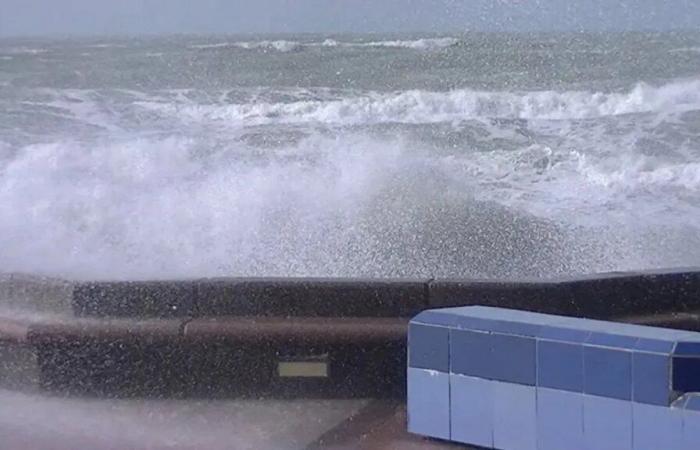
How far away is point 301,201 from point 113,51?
1413 cm

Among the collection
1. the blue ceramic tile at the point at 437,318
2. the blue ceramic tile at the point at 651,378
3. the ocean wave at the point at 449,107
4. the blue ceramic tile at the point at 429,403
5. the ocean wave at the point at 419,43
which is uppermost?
the ocean wave at the point at 419,43

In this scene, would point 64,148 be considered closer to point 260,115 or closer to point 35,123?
point 35,123

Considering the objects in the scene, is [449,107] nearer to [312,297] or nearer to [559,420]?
[312,297]

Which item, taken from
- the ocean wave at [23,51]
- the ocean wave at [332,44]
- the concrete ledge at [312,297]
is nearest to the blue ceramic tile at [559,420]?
the concrete ledge at [312,297]

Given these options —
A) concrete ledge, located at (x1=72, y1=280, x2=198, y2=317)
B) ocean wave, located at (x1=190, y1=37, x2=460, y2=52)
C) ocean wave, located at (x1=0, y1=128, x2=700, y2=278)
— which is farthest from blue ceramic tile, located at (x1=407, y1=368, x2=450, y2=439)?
ocean wave, located at (x1=190, y1=37, x2=460, y2=52)

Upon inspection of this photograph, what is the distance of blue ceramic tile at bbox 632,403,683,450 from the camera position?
349cm

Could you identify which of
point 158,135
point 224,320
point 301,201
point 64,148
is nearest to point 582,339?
point 224,320

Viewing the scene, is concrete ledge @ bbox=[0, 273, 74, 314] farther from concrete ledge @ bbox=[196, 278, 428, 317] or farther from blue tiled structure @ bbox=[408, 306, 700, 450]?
blue tiled structure @ bbox=[408, 306, 700, 450]

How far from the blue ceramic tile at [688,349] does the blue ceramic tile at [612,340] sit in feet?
0.43

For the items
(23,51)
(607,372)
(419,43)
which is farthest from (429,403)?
(23,51)

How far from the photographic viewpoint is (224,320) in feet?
15.3

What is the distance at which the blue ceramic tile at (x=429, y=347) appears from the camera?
401cm

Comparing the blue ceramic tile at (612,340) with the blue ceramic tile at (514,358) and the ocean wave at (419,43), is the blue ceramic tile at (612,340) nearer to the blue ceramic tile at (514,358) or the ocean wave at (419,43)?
the blue ceramic tile at (514,358)

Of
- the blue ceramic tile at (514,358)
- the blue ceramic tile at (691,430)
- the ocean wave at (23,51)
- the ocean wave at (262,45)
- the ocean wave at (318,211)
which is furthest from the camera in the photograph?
the ocean wave at (23,51)
